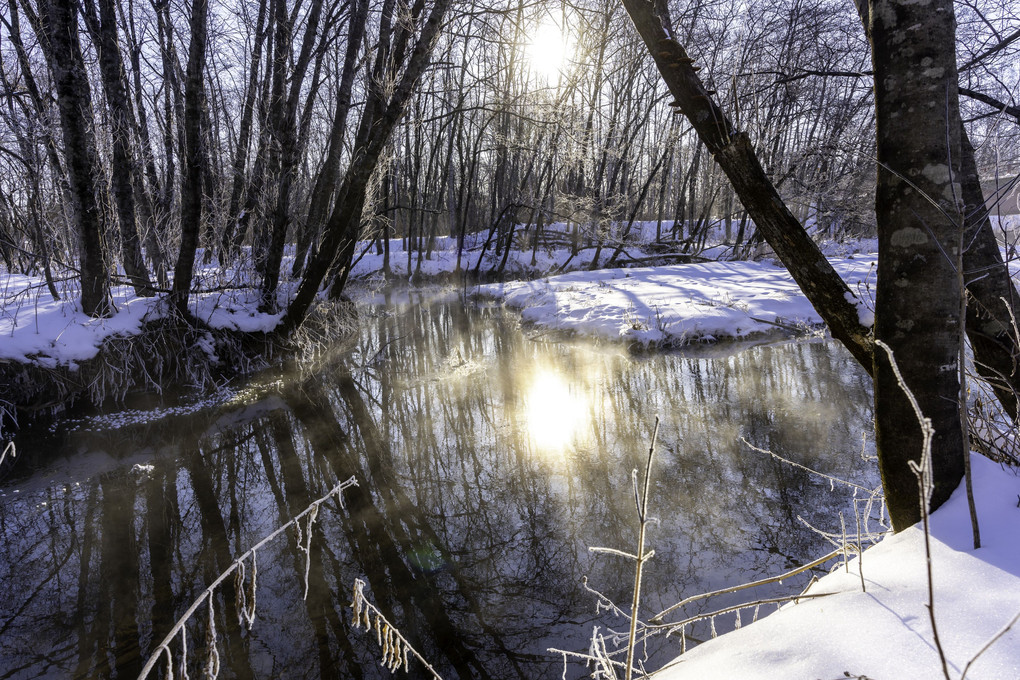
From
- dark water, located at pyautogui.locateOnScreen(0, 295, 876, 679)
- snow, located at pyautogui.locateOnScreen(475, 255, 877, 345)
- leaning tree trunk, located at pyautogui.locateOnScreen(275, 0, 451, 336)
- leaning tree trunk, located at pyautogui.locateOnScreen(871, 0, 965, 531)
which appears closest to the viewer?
leaning tree trunk, located at pyautogui.locateOnScreen(871, 0, 965, 531)

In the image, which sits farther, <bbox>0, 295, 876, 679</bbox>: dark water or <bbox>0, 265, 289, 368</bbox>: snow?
<bbox>0, 265, 289, 368</bbox>: snow

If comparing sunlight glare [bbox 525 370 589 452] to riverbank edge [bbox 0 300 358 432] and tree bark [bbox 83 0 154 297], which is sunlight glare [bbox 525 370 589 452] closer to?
riverbank edge [bbox 0 300 358 432]

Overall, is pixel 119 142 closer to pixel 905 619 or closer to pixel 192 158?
pixel 192 158

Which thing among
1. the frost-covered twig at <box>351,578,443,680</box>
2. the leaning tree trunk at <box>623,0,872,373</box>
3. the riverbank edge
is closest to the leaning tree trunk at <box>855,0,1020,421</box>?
the leaning tree trunk at <box>623,0,872,373</box>

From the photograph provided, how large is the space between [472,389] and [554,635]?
4327 millimetres

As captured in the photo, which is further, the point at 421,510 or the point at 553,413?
the point at 553,413

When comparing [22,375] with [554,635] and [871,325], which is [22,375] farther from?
[871,325]

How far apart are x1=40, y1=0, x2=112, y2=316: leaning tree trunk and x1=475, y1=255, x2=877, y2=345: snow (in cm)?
679

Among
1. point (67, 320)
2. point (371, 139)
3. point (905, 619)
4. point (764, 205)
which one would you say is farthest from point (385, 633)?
point (67, 320)

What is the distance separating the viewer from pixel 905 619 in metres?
1.32

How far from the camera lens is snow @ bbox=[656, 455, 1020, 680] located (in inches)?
46.1

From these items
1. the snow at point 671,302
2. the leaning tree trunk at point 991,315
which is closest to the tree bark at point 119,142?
the snow at point 671,302

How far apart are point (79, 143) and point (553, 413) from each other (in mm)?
5777

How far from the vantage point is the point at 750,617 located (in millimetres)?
2906
